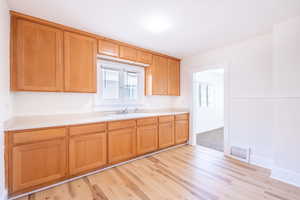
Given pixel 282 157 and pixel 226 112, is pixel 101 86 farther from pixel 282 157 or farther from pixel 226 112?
pixel 282 157

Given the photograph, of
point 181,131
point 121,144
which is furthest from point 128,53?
point 181,131

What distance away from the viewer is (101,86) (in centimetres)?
284

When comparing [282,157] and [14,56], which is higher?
[14,56]

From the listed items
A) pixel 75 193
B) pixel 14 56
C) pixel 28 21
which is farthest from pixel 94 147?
pixel 28 21

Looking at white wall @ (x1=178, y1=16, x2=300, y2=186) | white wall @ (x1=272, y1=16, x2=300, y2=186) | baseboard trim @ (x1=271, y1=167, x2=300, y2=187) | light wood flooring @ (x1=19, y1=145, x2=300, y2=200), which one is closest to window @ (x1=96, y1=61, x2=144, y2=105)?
light wood flooring @ (x1=19, y1=145, x2=300, y2=200)

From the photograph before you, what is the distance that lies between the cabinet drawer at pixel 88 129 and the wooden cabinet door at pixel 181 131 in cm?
190

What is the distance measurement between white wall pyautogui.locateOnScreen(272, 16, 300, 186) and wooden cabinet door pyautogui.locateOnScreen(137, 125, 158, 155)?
2.03 metres

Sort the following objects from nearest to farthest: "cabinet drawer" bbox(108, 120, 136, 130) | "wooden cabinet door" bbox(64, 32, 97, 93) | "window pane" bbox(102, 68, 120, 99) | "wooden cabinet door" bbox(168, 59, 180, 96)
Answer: "wooden cabinet door" bbox(64, 32, 97, 93) → "cabinet drawer" bbox(108, 120, 136, 130) → "window pane" bbox(102, 68, 120, 99) → "wooden cabinet door" bbox(168, 59, 180, 96)

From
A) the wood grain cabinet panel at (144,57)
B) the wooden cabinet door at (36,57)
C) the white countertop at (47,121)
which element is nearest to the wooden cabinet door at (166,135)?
the white countertop at (47,121)

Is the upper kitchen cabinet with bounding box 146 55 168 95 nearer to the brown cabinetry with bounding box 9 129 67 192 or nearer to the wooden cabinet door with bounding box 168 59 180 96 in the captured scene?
the wooden cabinet door with bounding box 168 59 180 96

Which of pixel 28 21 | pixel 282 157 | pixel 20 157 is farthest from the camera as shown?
pixel 282 157

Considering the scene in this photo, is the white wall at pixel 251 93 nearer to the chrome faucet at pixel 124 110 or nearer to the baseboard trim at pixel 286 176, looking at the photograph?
the baseboard trim at pixel 286 176

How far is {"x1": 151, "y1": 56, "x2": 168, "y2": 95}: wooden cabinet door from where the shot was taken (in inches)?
135

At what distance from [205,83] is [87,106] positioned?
4246 mm
